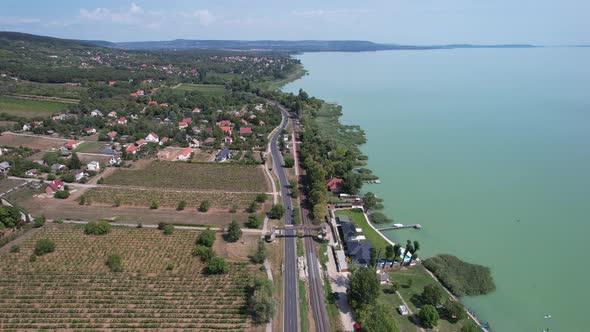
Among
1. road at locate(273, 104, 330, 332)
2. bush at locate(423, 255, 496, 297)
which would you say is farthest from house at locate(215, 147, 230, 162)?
bush at locate(423, 255, 496, 297)

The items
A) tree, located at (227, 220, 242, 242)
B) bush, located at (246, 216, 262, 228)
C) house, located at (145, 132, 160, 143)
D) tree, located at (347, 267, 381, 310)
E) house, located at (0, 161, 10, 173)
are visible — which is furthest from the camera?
house, located at (145, 132, 160, 143)

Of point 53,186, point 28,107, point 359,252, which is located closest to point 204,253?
point 359,252

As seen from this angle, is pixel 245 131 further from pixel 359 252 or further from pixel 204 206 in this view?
pixel 359 252

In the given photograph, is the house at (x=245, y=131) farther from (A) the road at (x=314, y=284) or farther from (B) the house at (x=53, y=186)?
(B) the house at (x=53, y=186)

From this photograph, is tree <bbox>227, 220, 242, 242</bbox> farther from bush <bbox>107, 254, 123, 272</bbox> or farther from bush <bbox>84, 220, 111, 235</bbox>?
bush <bbox>84, 220, 111, 235</bbox>

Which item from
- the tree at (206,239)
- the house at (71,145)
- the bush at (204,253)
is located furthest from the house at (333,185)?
the house at (71,145)
